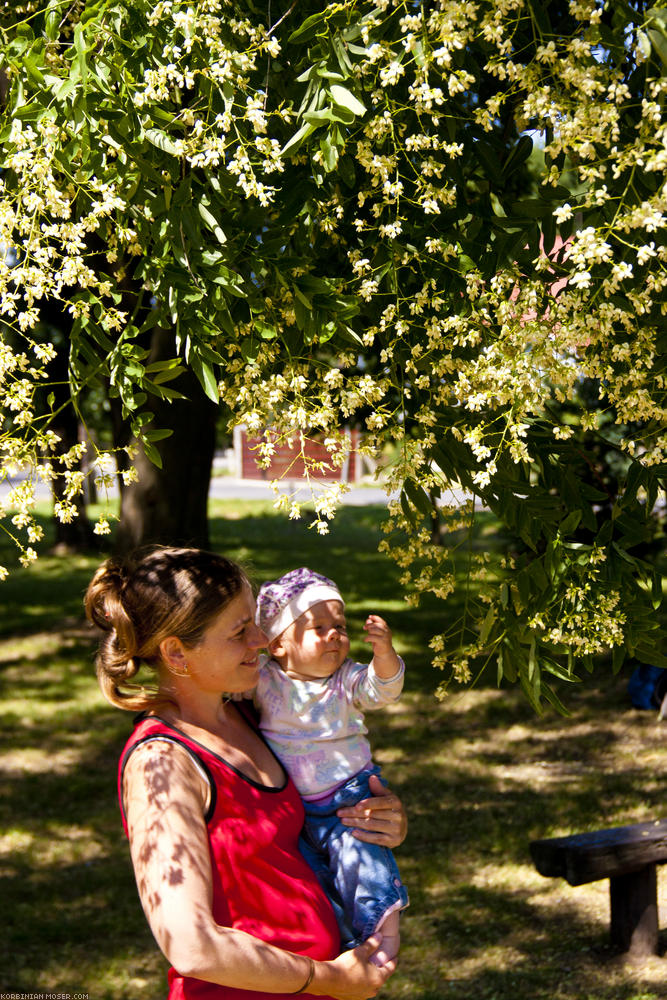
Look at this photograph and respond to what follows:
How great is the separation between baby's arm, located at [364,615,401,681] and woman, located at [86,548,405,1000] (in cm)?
32

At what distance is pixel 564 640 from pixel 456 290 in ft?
2.48

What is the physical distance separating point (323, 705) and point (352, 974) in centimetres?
66

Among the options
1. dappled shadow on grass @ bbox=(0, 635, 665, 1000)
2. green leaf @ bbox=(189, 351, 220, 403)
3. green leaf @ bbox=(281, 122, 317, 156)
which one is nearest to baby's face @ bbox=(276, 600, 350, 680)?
Answer: green leaf @ bbox=(189, 351, 220, 403)

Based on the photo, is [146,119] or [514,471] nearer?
[146,119]

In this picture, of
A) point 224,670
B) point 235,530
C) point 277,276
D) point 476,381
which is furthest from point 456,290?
point 235,530

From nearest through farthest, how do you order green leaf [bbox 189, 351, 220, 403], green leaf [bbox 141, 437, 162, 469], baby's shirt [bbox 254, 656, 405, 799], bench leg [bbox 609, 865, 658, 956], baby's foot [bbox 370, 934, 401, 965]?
green leaf [bbox 189, 351, 220, 403] < green leaf [bbox 141, 437, 162, 469] < baby's foot [bbox 370, 934, 401, 965] < baby's shirt [bbox 254, 656, 405, 799] < bench leg [bbox 609, 865, 658, 956]

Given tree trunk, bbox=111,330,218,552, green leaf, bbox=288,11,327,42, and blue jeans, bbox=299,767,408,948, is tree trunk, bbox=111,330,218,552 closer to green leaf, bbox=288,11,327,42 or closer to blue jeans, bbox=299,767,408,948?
blue jeans, bbox=299,767,408,948

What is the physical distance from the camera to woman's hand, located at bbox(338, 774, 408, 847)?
8.14 feet

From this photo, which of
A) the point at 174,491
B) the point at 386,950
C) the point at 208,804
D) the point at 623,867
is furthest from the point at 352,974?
the point at 174,491

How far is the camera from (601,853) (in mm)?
4715

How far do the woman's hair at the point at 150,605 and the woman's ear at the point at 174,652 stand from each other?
1 centimetres

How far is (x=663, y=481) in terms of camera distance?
2.45 m

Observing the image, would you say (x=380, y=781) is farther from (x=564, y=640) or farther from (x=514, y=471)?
(x=514, y=471)

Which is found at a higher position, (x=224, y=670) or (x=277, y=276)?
(x=277, y=276)
